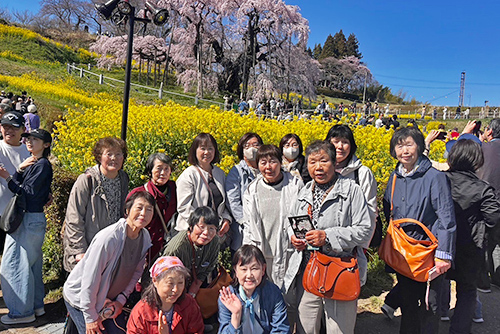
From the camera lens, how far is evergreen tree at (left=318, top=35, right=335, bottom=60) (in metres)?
58.8

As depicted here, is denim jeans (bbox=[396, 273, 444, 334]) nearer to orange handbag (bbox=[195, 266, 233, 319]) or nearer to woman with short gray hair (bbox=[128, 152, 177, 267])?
orange handbag (bbox=[195, 266, 233, 319])

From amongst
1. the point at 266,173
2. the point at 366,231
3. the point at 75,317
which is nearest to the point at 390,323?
the point at 366,231

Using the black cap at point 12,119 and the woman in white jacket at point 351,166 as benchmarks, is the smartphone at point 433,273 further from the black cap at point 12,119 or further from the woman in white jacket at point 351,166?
the black cap at point 12,119

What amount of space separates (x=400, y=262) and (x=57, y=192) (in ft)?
10.3

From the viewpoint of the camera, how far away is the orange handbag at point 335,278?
2215 millimetres

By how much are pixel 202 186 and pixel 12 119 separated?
6.10 ft

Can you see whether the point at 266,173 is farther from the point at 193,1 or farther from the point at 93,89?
the point at 193,1

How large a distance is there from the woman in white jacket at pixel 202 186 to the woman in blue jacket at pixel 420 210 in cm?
140

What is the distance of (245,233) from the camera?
2734 millimetres

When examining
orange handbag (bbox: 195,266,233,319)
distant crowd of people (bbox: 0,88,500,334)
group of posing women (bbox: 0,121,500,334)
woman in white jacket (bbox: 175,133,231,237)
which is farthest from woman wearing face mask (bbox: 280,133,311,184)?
orange handbag (bbox: 195,266,233,319)

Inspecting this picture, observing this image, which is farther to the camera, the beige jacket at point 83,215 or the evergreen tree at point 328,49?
the evergreen tree at point 328,49

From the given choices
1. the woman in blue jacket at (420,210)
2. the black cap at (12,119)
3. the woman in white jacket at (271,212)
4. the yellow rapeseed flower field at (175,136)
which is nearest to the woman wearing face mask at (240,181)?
the woman in white jacket at (271,212)

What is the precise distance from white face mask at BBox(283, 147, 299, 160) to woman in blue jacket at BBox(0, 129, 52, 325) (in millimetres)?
2123

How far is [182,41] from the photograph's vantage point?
2444 centimetres
